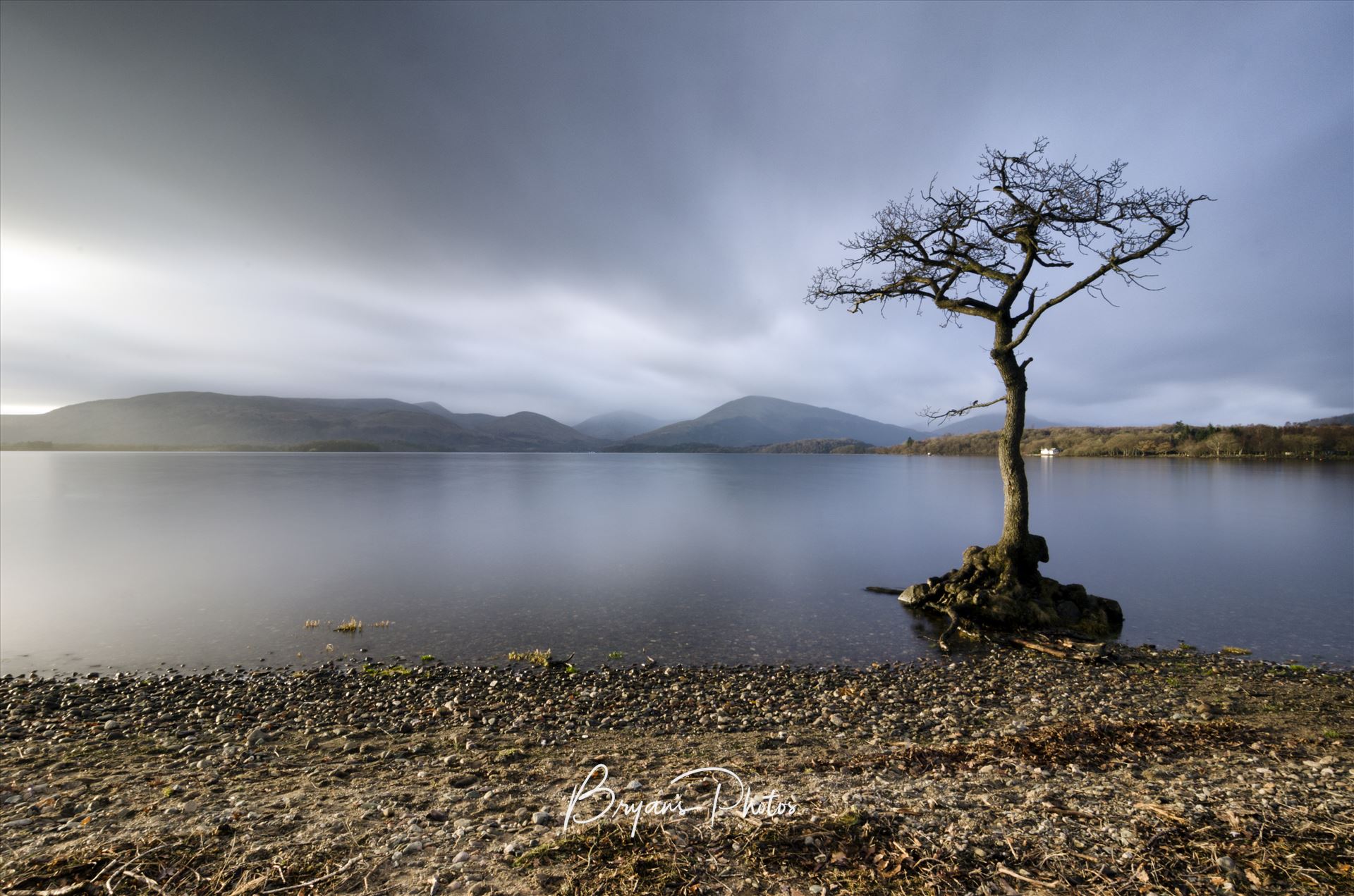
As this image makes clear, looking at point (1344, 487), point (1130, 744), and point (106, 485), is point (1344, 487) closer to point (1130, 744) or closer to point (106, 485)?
point (1130, 744)

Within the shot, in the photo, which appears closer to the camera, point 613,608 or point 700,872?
point 700,872

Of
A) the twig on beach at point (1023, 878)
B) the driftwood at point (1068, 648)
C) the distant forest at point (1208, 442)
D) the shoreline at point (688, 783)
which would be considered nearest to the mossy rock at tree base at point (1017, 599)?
the driftwood at point (1068, 648)

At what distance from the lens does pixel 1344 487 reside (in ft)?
194

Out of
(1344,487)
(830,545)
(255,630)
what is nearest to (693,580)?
(830,545)

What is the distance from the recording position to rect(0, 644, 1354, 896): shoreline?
4.12m

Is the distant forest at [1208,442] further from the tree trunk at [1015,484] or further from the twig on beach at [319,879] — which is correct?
the twig on beach at [319,879]

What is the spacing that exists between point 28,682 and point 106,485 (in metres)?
77.6

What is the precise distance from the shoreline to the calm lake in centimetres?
299

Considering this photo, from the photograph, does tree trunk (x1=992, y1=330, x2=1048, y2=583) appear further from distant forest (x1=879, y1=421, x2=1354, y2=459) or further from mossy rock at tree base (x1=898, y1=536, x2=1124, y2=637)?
distant forest (x1=879, y1=421, x2=1354, y2=459)

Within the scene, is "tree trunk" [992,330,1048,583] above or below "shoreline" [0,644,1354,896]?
above

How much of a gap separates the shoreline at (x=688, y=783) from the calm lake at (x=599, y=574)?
2992 mm

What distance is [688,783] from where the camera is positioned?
19.3 feet

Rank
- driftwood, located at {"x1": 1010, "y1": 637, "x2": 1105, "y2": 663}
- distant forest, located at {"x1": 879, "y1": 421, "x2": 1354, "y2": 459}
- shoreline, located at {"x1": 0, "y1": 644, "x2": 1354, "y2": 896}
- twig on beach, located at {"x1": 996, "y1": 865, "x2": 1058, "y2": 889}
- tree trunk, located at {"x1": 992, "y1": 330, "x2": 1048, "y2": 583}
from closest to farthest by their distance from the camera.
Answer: twig on beach, located at {"x1": 996, "y1": 865, "x2": 1058, "y2": 889}, shoreline, located at {"x1": 0, "y1": 644, "x2": 1354, "y2": 896}, driftwood, located at {"x1": 1010, "y1": 637, "x2": 1105, "y2": 663}, tree trunk, located at {"x1": 992, "y1": 330, "x2": 1048, "y2": 583}, distant forest, located at {"x1": 879, "y1": 421, "x2": 1354, "y2": 459}

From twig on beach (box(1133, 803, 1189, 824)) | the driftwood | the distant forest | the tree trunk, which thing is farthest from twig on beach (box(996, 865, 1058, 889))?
the distant forest
